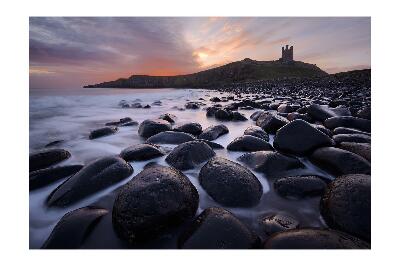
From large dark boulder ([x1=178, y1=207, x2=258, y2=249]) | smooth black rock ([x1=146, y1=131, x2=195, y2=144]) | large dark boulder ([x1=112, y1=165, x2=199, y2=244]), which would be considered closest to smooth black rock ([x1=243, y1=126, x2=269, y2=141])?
smooth black rock ([x1=146, y1=131, x2=195, y2=144])

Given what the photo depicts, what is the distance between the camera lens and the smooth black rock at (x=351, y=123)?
3.38 metres

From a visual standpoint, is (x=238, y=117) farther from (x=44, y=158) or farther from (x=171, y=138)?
(x=44, y=158)

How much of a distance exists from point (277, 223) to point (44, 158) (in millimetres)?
2204

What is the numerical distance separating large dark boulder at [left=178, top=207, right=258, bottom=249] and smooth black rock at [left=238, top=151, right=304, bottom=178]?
2.85 feet

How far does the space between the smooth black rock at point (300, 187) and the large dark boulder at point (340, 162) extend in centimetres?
29

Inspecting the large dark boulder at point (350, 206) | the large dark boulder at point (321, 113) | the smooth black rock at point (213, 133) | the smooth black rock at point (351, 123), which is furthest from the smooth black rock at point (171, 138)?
the large dark boulder at point (321, 113)

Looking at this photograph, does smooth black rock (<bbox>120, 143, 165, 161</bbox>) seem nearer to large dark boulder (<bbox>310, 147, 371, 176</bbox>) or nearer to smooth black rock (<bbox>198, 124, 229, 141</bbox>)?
smooth black rock (<bbox>198, 124, 229, 141</bbox>)

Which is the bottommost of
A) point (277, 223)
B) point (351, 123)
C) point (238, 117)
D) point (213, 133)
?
point (277, 223)

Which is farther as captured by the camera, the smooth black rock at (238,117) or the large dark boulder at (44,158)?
the smooth black rock at (238,117)

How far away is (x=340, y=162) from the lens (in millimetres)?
2129

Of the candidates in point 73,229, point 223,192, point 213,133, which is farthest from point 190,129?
point 73,229

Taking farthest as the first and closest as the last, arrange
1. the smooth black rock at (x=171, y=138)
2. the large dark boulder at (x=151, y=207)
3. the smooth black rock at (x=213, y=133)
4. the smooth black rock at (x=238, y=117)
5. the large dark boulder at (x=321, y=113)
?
the smooth black rock at (x=238, y=117), the large dark boulder at (x=321, y=113), the smooth black rock at (x=213, y=133), the smooth black rock at (x=171, y=138), the large dark boulder at (x=151, y=207)

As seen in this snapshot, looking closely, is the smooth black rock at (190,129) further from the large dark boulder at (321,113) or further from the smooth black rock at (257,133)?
the large dark boulder at (321,113)
